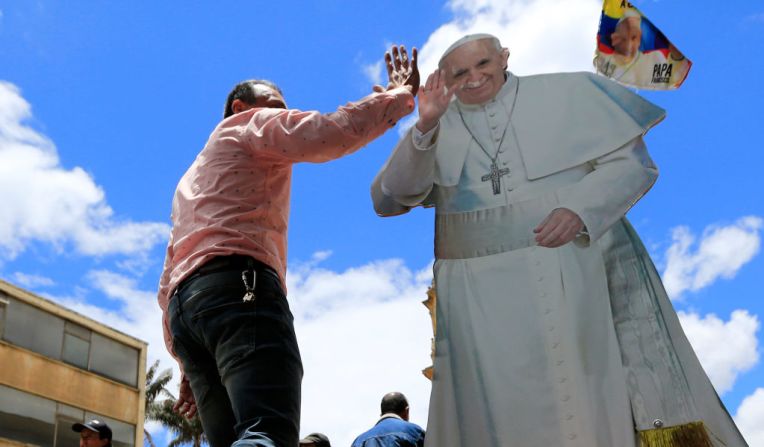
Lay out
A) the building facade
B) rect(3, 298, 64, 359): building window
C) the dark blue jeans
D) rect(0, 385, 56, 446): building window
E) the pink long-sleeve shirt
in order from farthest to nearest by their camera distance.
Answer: rect(3, 298, 64, 359): building window, the building facade, rect(0, 385, 56, 446): building window, the pink long-sleeve shirt, the dark blue jeans

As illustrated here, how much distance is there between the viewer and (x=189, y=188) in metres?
3.48

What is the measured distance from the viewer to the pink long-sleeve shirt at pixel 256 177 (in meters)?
3.17

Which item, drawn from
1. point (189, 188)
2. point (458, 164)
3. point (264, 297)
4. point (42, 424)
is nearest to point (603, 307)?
point (458, 164)

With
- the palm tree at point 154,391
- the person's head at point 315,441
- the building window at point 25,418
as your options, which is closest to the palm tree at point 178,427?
the palm tree at point 154,391

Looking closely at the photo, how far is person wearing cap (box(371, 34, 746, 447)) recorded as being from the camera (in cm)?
301

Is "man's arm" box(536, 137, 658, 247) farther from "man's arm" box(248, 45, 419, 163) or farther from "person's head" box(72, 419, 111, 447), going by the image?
"person's head" box(72, 419, 111, 447)

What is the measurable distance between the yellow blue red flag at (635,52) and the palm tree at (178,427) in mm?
40413

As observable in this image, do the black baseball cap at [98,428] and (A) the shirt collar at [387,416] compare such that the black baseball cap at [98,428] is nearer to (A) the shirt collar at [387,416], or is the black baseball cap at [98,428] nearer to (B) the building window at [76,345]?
(A) the shirt collar at [387,416]

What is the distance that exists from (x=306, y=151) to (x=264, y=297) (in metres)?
0.59

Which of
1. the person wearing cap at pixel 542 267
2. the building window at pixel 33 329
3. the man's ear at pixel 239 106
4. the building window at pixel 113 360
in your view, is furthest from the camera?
the building window at pixel 113 360

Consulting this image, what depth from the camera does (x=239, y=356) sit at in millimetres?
2832

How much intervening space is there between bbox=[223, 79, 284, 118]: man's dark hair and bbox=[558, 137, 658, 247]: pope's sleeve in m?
1.40

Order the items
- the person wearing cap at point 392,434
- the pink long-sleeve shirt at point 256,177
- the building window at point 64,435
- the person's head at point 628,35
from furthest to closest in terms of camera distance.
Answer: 1. the building window at point 64,435
2. the person's head at point 628,35
3. the person wearing cap at point 392,434
4. the pink long-sleeve shirt at point 256,177

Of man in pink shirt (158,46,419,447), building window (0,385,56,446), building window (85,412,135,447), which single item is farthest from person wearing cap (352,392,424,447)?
building window (85,412,135,447)
